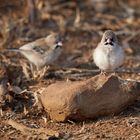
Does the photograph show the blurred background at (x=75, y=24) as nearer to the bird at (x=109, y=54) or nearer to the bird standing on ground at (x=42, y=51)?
the bird standing on ground at (x=42, y=51)

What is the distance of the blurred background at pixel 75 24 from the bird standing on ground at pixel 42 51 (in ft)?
1.27

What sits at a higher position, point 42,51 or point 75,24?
point 75,24

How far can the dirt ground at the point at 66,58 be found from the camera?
251 inches

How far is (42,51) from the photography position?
28.1 ft

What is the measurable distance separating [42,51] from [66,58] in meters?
0.79

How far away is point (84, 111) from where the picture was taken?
6488 mm

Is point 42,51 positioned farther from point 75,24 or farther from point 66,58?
point 75,24

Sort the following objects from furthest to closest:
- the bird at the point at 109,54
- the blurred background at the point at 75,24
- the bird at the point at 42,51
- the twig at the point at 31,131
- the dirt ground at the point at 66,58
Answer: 1. the blurred background at the point at 75,24
2. the bird at the point at 42,51
3. the bird at the point at 109,54
4. the dirt ground at the point at 66,58
5. the twig at the point at 31,131

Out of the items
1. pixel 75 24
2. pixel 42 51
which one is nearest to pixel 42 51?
pixel 42 51

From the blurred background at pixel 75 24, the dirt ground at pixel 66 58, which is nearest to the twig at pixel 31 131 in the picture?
the dirt ground at pixel 66 58

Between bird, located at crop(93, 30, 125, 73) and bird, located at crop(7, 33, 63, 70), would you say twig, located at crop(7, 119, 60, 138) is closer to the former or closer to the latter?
bird, located at crop(93, 30, 125, 73)

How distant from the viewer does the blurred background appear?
30.9 ft

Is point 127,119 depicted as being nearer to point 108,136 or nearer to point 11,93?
point 108,136

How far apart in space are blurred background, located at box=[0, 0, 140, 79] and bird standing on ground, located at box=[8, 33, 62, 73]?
387mm
